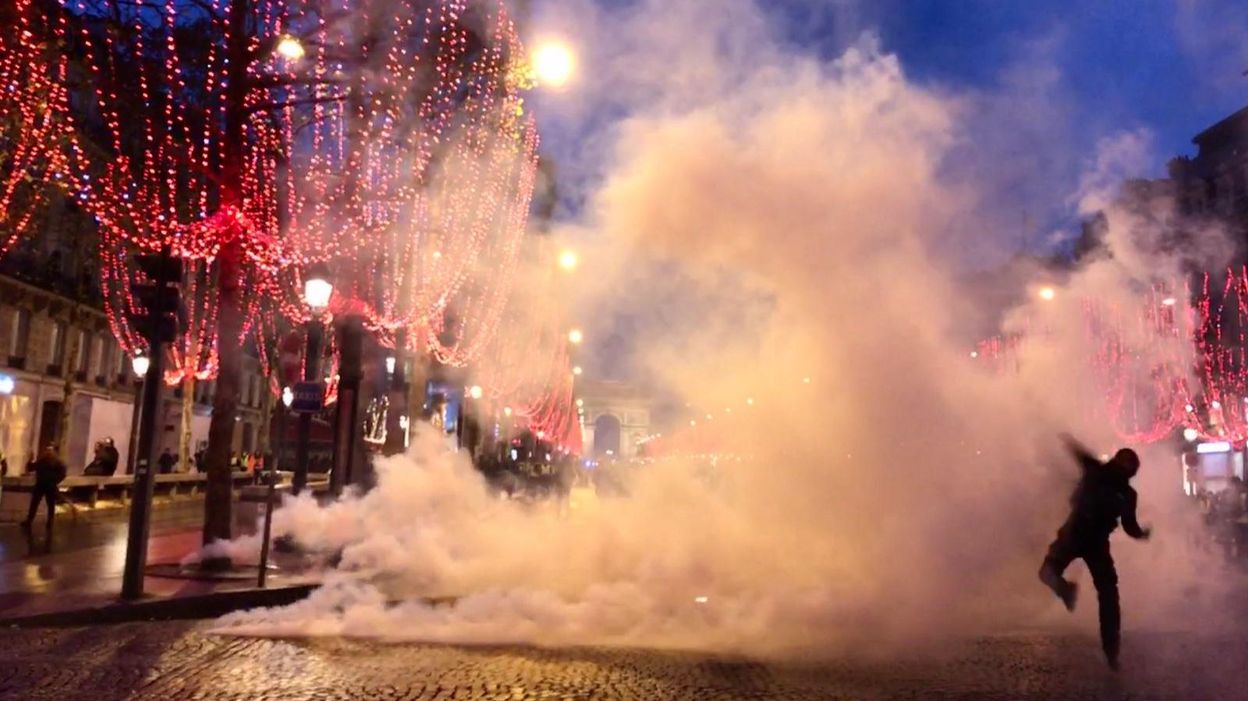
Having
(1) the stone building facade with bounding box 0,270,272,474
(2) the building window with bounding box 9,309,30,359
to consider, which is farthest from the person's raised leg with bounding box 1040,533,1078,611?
(2) the building window with bounding box 9,309,30,359

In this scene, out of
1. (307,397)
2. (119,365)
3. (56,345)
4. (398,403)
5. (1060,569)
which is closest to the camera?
(1060,569)

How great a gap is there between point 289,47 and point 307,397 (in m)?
3.71

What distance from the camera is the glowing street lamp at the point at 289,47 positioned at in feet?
33.7

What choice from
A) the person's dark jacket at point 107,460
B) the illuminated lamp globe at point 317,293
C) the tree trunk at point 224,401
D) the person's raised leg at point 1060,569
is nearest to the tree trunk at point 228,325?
the tree trunk at point 224,401

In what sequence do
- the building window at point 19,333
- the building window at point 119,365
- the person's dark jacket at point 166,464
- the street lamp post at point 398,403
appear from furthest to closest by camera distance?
the building window at point 119,365 < the person's dark jacket at point 166,464 < the building window at point 19,333 < the street lamp post at point 398,403

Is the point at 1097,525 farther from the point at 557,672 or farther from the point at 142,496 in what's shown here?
the point at 142,496

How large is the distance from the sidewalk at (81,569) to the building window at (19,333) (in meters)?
15.2

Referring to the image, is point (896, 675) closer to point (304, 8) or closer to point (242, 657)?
point (242, 657)

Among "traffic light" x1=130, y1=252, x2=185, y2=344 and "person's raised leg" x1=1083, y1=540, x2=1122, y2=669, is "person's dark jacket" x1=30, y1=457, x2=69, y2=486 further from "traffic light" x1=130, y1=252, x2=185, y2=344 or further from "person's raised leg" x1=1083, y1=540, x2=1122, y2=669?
"person's raised leg" x1=1083, y1=540, x2=1122, y2=669

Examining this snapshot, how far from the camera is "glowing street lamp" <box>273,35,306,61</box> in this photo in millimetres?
10258

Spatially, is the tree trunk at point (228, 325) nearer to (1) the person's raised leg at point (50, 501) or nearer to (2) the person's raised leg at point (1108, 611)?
(1) the person's raised leg at point (50, 501)

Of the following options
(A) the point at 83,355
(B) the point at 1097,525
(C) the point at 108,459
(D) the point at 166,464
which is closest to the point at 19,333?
(A) the point at 83,355

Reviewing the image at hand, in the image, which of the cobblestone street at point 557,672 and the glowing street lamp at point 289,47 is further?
the glowing street lamp at point 289,47

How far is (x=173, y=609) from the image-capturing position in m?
8.38
